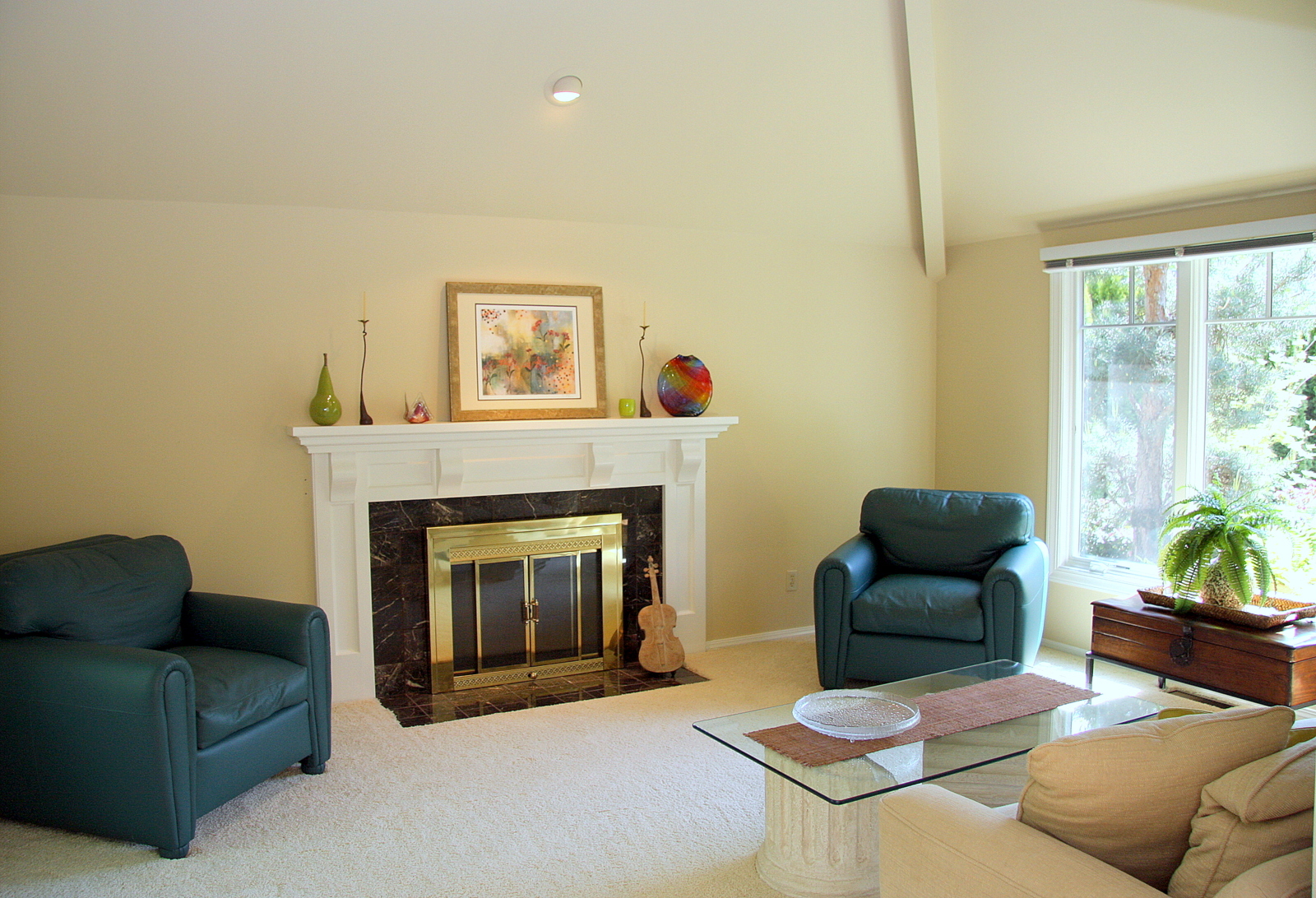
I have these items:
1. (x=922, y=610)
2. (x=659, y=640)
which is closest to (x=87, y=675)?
(x=659, y=640)

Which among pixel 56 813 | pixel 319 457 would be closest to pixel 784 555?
pixel 319 457

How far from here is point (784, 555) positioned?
516 centimetres

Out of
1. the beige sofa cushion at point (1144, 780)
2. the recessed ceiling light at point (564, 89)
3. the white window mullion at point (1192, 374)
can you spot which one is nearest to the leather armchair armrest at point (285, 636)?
the recessed ceiling light at point (564, 89)

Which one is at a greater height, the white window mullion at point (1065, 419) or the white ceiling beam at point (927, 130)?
the white ceiling beam at point (927, 130)

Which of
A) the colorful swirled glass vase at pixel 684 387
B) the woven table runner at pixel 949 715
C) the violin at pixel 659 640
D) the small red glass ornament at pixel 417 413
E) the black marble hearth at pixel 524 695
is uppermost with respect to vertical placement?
the colorful swirled glass vase at pixel 684 387

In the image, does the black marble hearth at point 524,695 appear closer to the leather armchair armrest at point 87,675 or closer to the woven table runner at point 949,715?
the leather armchair armrest at point 87,675

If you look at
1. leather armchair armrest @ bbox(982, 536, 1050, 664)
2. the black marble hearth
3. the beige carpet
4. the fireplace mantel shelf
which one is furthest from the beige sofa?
the fireplace mantel shelf

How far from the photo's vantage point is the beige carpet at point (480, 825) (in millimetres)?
2633

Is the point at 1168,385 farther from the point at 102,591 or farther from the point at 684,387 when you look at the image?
the point at 102,591

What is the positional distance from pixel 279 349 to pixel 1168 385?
160 inches

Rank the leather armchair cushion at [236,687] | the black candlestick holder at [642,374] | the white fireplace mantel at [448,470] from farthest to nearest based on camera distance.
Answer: the black candlestick holder at [642,374], the white fireplace mantel at [448,470], the leather armchair cushion at [236,687]

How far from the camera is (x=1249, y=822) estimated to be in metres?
1.49

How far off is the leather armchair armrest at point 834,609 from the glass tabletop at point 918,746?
100 cm

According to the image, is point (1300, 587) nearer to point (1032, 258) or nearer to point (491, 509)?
point (1032, 258)
